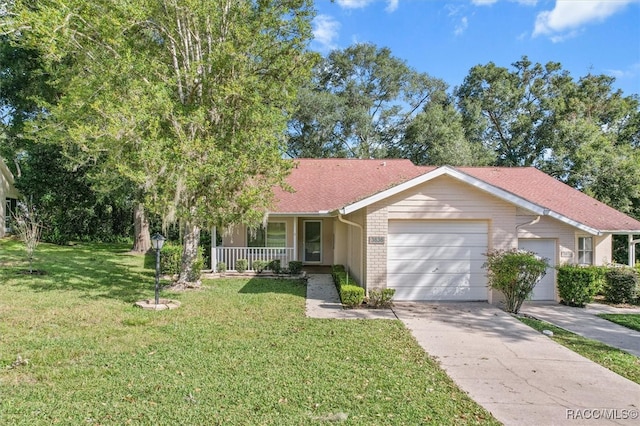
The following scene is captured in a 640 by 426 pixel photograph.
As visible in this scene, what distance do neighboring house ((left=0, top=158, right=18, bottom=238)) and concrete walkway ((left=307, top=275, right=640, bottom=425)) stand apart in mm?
22883

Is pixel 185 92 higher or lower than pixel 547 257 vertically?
higher

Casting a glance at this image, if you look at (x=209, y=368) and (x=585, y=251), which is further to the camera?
(x=585, y=251)

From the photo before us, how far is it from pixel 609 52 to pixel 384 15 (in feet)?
27.6


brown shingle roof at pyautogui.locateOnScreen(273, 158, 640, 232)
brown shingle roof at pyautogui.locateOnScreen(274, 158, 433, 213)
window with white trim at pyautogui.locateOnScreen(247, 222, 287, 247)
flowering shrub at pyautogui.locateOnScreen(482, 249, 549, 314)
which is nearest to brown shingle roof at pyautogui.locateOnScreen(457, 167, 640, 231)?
brown shingle roof at pyautogui.locateOnScreen(273, 158, 640, 232)

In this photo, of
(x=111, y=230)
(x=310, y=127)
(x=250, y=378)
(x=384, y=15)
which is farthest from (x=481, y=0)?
(x=111, y=230)

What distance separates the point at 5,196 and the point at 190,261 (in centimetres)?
1858

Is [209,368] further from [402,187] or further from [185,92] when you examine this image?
[185,92]

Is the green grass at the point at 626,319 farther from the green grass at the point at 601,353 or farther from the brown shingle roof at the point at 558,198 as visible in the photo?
the brown shingle roof at the point at 558,198

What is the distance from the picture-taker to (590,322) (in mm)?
8531

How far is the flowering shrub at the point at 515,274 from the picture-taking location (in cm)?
880

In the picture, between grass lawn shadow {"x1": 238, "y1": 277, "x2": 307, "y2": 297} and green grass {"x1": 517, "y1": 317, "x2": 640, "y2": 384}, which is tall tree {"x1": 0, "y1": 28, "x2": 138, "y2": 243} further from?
green grass {"x1": 517, "y1": 317, "x2": 640, "y2": 384}

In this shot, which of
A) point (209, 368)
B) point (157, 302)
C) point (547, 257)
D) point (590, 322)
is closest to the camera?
point (209, 368)

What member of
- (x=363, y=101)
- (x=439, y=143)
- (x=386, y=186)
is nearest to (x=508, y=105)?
(x=439, y=143)

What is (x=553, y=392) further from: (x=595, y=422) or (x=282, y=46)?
(x=282, y=46)
